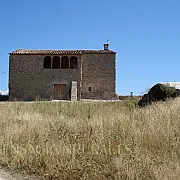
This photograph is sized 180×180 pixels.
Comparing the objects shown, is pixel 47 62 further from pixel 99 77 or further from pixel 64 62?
pixel 99 77

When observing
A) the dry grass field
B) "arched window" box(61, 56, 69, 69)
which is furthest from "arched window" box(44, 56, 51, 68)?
the dry grass field

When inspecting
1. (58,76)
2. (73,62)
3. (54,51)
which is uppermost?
(54,51)

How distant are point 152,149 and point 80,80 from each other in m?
23.3

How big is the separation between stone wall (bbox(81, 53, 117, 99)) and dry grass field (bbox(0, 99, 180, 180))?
22.2 m

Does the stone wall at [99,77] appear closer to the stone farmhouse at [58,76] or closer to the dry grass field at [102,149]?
the stone farmhouse at [58,76]

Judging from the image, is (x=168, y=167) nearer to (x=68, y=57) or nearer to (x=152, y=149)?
(x=152, y=149)

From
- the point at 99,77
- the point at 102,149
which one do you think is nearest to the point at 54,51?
the point at 99,77

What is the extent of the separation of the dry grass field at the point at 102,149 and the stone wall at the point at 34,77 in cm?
2132

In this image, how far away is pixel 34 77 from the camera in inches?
1077

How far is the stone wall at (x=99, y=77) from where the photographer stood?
2825 cm

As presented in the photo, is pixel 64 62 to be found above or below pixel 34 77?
above

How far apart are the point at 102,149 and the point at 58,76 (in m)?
23.4

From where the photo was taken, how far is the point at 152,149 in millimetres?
4227

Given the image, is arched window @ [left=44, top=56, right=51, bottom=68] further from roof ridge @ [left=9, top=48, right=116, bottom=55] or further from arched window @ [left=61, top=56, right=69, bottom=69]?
arched window @ [left=61, top=56, right=69, bottom=69]
